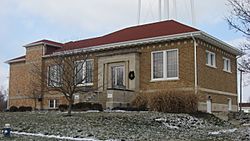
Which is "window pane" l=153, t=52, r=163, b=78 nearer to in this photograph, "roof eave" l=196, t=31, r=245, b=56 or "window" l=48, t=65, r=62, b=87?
"roof eave" l=196, t=31, r=245, b=56

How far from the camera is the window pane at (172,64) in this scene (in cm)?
3142

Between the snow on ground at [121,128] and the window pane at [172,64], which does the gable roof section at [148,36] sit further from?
the snow on ground at [121,128]

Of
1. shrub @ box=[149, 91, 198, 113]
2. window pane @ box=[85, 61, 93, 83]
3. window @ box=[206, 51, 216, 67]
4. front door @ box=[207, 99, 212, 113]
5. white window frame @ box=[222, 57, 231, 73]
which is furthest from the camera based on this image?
window pane @ box=[85, 61, 93, 83]

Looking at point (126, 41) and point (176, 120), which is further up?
point (126, 41)

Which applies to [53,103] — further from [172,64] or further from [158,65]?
[172,64]

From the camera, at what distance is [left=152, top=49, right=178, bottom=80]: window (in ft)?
103

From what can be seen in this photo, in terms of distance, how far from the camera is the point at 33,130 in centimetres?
1897

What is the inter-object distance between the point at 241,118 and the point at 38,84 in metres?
19.8

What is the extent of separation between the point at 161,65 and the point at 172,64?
A: 0.93m

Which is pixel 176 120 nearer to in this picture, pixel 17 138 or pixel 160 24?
pixel 17 138

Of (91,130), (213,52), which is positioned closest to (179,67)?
(213,52)

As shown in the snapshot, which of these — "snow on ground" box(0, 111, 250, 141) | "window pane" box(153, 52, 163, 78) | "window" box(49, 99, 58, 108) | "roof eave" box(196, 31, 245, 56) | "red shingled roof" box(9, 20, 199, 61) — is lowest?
"snow on ground" box(0, 111, 250, 141)

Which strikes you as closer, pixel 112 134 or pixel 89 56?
pixel 112 134

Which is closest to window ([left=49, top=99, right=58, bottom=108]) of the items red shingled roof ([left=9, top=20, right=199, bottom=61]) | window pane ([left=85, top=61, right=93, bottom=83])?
red shingled roof ([left=9, top=20, right=199, bottom=61])
